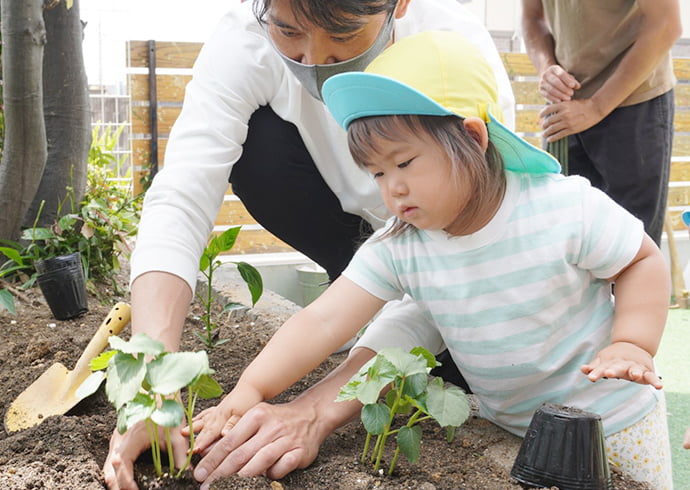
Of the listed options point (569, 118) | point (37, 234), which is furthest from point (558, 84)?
point (37, 234)

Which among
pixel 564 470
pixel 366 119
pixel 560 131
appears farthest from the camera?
pixel 560 131

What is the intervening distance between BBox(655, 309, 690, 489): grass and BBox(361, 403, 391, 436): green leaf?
868 millimetres

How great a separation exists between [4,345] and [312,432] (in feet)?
3.85

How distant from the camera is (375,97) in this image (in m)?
Result: 1.09

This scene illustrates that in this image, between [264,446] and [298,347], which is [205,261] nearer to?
[298,347]

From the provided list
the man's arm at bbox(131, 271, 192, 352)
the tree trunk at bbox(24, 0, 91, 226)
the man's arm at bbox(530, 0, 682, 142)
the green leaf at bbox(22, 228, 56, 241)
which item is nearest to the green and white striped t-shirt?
the man's arm at bbox(131, 271, 192, 352)

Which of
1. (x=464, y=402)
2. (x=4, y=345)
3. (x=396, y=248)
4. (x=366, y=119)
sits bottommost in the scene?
(x=4, y=345)

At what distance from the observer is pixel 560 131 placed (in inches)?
82.9

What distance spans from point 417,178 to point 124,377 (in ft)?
1.66

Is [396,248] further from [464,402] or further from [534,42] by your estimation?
[534,42]

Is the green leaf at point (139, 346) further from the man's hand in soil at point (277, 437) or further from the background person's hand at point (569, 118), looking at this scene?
the background person's hand at point (569, 118)

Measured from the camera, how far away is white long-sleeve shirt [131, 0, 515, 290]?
1364 mm

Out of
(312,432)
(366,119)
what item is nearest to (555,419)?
(312,432)

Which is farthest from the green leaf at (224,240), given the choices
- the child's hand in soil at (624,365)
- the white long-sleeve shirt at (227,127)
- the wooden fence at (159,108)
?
the wooden fence at (159,108)
